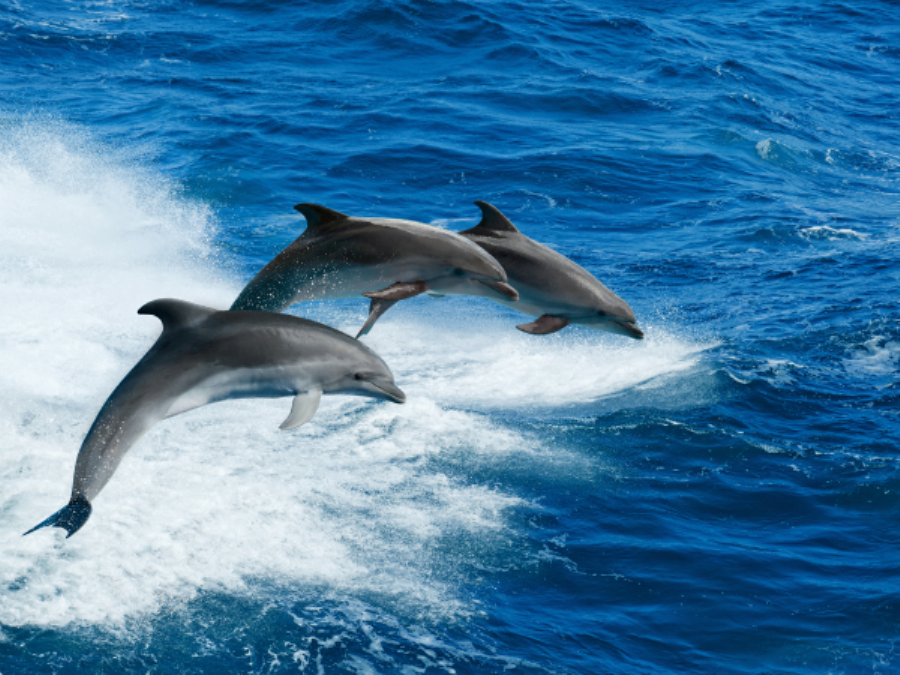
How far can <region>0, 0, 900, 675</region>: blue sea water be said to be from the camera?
40.5 ft

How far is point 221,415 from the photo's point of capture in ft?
57.0

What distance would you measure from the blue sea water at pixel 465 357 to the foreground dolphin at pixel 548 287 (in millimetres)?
4892

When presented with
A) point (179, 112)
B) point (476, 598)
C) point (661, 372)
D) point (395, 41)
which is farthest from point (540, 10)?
point (476, 598)

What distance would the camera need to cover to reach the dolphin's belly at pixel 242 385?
7.06 metres

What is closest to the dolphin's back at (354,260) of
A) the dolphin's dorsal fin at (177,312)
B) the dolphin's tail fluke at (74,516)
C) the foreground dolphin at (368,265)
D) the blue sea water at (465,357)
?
the foreground dolphin at (368,265)

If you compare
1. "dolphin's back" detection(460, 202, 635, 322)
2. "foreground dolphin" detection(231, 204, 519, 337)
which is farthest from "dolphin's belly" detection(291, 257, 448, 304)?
"dolphin's back" detection(460, 202, 635, 322)

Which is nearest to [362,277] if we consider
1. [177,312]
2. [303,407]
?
[303,407]

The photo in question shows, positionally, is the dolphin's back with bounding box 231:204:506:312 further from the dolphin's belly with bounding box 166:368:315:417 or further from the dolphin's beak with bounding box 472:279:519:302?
the dolphin's belly with bounding box 166:368:315:417

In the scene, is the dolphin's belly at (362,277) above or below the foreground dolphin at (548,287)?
below

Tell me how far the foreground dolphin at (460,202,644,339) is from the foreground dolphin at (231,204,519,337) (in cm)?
43

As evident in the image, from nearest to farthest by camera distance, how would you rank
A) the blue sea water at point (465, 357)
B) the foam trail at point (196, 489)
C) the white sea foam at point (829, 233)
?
the blue sea water at point (465, 357) → the foam trail at point (196, 489) → the white sea foam at point (829, 233)

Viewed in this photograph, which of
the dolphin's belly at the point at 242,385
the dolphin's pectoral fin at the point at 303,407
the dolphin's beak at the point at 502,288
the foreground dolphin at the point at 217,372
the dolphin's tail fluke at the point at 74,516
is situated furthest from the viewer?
the dolphin's beak at the point at 502,288

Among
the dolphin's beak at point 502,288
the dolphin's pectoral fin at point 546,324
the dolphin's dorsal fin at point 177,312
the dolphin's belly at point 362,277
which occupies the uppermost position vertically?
the dolphin's pectoral fin at point 546,324

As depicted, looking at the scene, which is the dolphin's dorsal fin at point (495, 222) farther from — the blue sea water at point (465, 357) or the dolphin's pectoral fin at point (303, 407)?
the blue sea water at point (465, 357)
